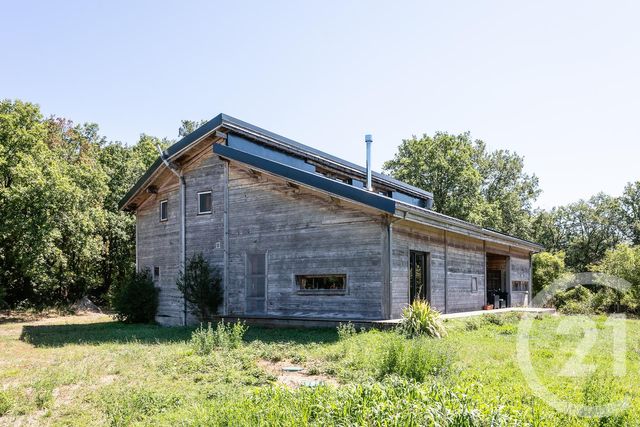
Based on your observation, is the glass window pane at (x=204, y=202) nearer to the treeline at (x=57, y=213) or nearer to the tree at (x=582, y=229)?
the treeline at (x=57, y=213)

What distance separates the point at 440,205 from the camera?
3656 centimetres

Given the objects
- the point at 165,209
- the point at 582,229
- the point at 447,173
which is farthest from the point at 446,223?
the point at 582,229

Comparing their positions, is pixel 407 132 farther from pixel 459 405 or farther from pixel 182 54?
pixel 459 405

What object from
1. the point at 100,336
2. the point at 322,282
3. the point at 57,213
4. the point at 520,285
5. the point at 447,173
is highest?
the point at 447,173

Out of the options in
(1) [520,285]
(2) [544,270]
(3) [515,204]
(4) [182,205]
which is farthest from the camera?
(3) [515,204]

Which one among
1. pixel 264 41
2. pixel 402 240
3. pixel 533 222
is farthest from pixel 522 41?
pixel 533 222

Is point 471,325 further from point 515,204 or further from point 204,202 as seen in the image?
point 515,204

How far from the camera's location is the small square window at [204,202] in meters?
17.3

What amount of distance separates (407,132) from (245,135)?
27.4 metres

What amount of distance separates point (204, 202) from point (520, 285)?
52.4ft

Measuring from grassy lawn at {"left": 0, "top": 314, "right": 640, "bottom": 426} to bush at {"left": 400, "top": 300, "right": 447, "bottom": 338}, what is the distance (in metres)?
0.62

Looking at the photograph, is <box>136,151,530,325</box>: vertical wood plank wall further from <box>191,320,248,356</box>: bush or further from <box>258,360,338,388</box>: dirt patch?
<box>258,360,338,388</box>: dirt patch

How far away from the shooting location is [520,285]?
2459 cm

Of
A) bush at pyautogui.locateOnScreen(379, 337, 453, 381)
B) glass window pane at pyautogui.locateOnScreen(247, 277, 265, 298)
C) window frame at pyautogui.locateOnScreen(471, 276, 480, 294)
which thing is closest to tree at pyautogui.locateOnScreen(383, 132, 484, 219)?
window frame at pyautogui.locateOnScreen(471, 276, 480, 294)
